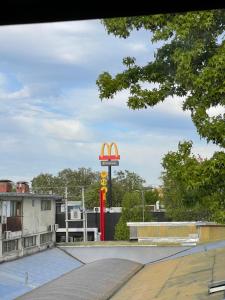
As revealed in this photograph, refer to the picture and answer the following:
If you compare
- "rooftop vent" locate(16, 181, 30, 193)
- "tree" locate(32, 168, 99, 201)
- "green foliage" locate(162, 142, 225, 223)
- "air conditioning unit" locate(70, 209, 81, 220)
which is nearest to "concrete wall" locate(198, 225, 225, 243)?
"air conditioning unit" locate(70, 209, 81, 220)

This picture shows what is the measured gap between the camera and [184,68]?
1253cm

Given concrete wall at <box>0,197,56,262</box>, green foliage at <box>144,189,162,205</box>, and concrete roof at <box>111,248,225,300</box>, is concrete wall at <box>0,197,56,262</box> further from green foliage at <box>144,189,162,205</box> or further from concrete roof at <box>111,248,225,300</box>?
green foliage at <box>144,189,162,205</box>

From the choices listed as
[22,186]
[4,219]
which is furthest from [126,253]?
[4,219]

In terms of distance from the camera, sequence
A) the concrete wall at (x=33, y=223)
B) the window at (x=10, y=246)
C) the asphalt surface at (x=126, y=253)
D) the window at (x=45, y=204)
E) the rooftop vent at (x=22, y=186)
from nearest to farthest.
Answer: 1. the window at (x=10, y=246)
2. the concrete wall at (x=33, y=223)
3. the asphalt surface at (x=126, y=253)
4. the window at (x=45, y=204)
5. the rooftop vent at (x=22, y=186)

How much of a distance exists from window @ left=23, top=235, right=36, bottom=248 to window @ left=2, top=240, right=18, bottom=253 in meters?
1.83

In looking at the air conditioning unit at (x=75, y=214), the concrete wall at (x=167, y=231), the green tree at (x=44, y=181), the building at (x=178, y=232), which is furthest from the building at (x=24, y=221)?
Answer: the green tree at (x=44, y=181)

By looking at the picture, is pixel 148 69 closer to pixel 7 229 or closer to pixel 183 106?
pixel 183 106

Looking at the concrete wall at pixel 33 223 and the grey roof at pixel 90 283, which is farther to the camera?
the concrete wall at pixel 33 223

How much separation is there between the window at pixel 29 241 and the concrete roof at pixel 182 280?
25.3ft

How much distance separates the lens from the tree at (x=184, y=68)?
1227cm

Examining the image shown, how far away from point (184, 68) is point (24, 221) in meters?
25.8

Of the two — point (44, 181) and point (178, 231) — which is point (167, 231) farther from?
point (44, 181)

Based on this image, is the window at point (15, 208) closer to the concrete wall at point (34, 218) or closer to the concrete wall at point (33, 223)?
the concrete wall at point (33, 223)

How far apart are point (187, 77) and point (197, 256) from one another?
65.7 feet
